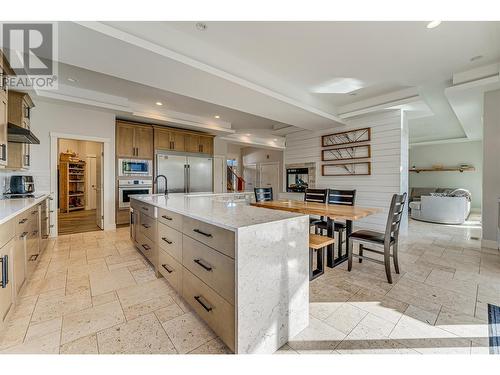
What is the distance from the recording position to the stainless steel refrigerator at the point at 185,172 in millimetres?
5586

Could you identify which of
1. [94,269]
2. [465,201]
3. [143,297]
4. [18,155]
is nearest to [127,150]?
[18,155]

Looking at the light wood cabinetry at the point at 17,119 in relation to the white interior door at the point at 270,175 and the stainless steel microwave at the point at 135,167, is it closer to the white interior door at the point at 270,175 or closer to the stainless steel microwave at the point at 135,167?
the stainless steel microwave at the point at 135,167

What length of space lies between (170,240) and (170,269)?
11.2 inches

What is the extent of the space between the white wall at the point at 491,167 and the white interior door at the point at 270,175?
6.62 m

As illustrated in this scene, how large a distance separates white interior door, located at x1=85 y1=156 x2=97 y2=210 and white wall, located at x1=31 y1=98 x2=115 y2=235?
3.68 m

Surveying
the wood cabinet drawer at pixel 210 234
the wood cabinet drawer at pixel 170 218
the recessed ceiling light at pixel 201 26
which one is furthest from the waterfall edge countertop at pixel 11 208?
the recessed ceiling light at pixel 201 26

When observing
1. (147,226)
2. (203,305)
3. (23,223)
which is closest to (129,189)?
(147,226)

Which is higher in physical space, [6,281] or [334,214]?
[334,214]

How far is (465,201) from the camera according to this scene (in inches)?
221

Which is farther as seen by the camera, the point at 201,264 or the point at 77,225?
the point at 77,225

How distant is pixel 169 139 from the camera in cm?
572

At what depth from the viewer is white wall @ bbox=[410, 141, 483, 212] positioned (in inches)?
316

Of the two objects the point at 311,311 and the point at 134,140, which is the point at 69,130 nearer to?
the point at 134,140
